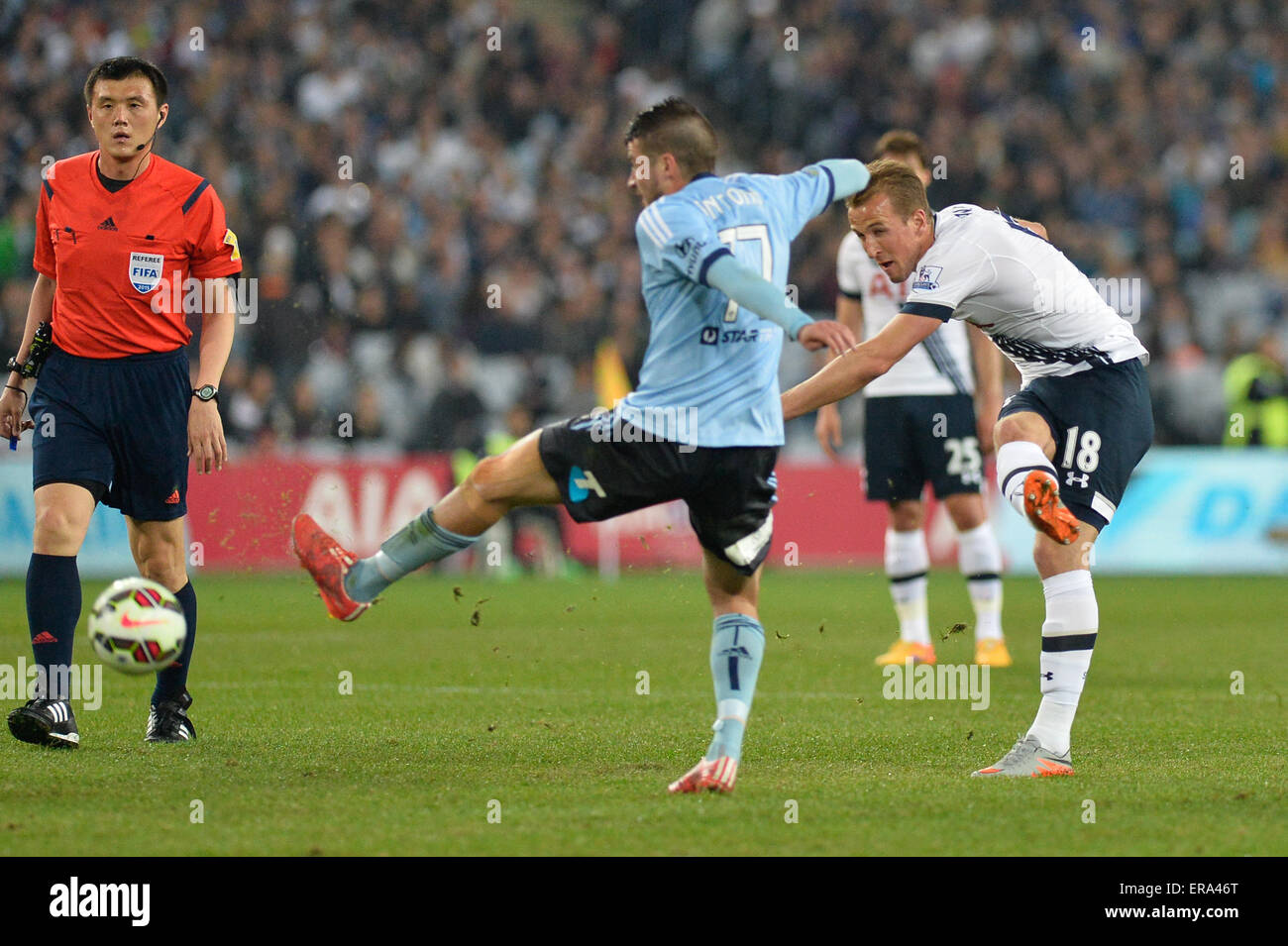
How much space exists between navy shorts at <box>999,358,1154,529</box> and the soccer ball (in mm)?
2973

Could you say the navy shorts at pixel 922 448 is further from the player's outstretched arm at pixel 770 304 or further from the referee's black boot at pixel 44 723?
the referee's black boot at pixel 44 723

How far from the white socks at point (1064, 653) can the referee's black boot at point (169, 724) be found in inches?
124

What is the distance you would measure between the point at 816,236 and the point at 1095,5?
581cm

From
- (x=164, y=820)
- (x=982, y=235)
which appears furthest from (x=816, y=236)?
(x=164, y=820)

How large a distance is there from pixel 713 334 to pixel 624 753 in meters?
1.69

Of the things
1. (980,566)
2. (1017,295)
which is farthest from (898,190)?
(980,566)

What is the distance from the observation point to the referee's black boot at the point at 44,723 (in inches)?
232

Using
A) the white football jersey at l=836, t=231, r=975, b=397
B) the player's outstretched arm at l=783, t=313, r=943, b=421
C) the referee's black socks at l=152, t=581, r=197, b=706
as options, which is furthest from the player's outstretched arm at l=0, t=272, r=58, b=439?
the white football jersey at l=836, t=231, r=975, b=397

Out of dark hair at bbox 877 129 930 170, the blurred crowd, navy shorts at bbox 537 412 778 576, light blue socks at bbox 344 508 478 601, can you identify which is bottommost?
light blue socks at bbox 344 508 478 601

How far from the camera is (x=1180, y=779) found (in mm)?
5492

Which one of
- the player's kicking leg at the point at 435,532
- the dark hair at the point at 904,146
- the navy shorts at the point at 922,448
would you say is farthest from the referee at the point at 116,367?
the navy shorts at the point at 922,448

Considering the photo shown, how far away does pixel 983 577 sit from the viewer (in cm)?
927

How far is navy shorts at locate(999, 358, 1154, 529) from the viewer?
5.74 meters

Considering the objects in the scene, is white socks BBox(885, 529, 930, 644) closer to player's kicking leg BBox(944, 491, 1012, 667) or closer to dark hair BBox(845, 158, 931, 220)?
player's kicking leg BBox(944, 491, 1012, 667)
